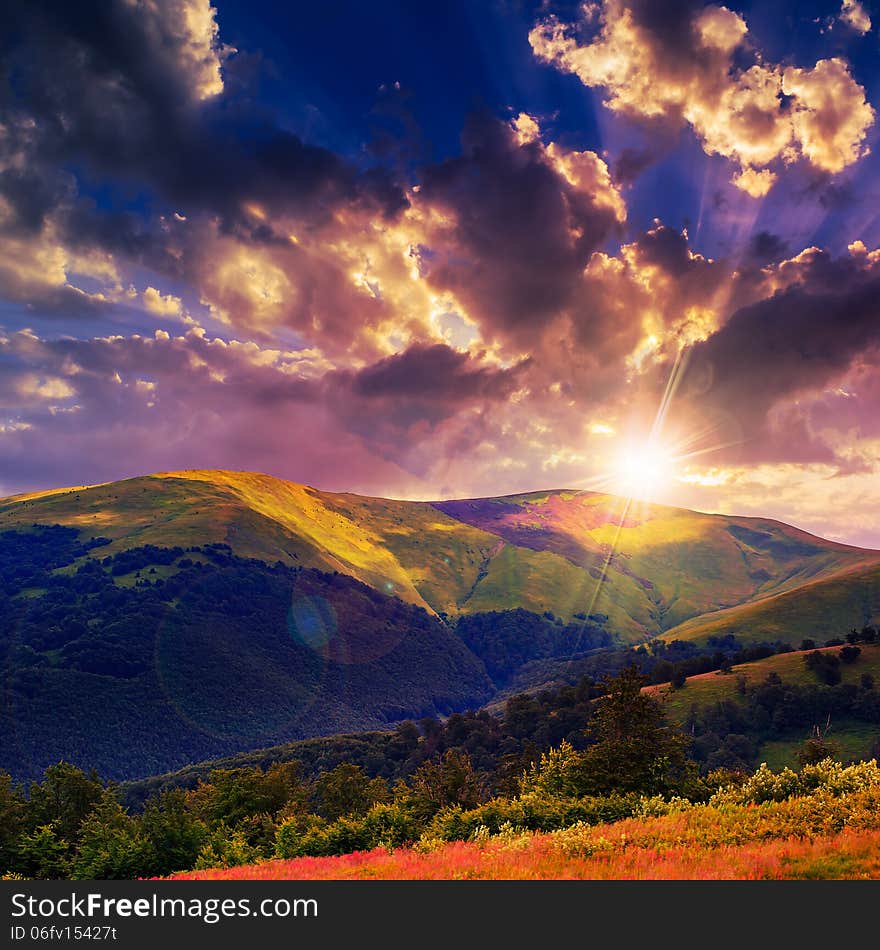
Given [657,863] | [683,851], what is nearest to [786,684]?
[683,851]

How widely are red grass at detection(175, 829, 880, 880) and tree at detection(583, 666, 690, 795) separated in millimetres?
15810

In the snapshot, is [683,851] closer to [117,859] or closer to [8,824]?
[117,859]

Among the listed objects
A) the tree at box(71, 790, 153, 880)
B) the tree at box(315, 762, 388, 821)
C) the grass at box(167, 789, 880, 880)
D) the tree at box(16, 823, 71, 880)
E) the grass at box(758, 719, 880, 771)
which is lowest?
the grass at box(758, 719, 880, 771)

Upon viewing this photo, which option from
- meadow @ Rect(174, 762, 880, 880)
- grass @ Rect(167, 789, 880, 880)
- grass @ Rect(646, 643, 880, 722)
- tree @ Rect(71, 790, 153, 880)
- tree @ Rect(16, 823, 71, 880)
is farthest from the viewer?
grass @ Rect(646, 643, 880, 722)

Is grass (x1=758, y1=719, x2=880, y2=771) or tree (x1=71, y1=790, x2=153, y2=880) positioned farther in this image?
grass (x1=758, y1=719, x2=880, y2=771)

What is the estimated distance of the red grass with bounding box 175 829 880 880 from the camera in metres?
13.7

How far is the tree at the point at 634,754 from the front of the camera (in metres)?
33.0

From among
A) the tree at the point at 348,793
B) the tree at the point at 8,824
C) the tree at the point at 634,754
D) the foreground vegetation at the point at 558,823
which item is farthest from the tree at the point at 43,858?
the tree at the point at 348,793

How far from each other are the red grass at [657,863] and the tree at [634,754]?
15.8 m

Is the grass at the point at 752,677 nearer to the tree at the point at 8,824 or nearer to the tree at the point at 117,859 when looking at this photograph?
the tree at the point at 8,824

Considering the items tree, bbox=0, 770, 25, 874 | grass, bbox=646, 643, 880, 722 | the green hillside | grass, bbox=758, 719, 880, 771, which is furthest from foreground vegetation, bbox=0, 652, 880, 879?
grass, bbox=646, 643, 880, 722

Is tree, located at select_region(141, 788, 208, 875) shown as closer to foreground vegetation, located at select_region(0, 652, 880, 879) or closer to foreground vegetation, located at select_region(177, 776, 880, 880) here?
foreground vegetation, located at select_region(0, 652, 880, 879)
